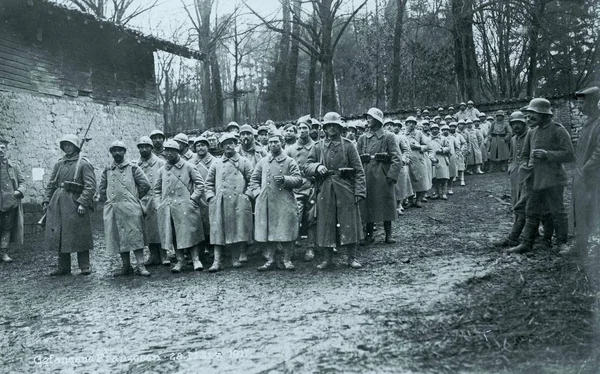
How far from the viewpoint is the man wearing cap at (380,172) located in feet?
27.7

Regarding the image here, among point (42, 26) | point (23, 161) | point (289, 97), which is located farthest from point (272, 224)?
point (289, 97)

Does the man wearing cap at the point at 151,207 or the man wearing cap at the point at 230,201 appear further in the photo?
the man wearing cap at the point at 151,207

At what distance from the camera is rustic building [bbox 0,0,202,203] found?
44.3 feet

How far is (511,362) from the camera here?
3.64 metres

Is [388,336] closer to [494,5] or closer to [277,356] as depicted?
[277,356]

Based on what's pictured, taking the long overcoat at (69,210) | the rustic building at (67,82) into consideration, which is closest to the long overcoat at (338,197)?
the long overcoat at (69,210)

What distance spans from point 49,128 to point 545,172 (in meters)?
12.2

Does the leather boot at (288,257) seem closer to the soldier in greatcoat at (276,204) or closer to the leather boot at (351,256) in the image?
the soldier in greatcoat at (276,204)

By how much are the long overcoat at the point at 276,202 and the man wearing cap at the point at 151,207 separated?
1690mm

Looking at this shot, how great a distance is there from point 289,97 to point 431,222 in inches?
750

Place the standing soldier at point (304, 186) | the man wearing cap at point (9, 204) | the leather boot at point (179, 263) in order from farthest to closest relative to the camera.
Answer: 1. the man wearing cap at point (9, 204)
2. the standing soldier at point (304, 186)
3. the leather boot at point (179, 263)

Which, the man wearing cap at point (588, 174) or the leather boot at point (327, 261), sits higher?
the man wearing cap at point (588, 174)

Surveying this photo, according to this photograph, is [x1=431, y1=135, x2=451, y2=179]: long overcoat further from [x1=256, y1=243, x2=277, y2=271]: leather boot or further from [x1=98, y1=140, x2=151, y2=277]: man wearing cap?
[x1=98, y1=140, x2=151, y2=277]: man wearing cap

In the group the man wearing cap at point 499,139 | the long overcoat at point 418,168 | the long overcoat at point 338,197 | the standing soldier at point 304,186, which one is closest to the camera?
the long overcoat at point 338,197
